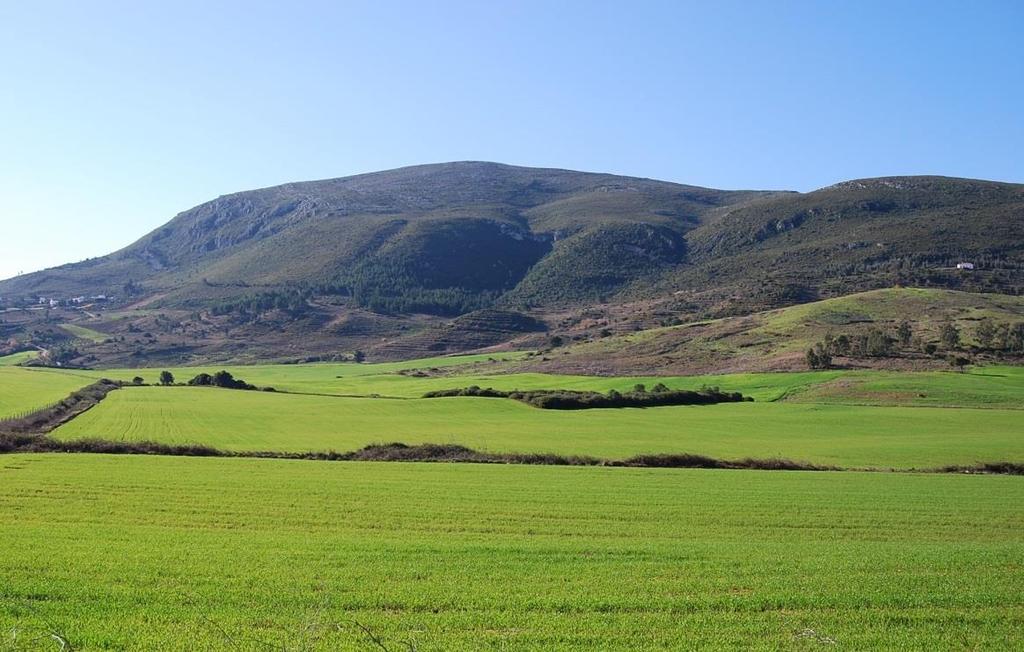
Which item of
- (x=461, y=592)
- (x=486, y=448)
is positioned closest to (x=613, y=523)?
(x=461, y=592)

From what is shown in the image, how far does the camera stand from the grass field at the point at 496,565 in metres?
10.9

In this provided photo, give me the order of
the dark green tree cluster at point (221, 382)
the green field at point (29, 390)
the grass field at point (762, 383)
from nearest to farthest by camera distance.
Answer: the green field at point (29, 390) < the grass field at point (762, 383) < the dark green tree cluster at point (221, 382)

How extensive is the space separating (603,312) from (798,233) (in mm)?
60874

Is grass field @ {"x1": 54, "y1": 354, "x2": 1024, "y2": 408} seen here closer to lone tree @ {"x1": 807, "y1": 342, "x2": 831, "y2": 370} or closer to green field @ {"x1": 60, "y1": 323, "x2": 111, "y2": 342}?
lone tree @ {"x1": 807, "y1": 342, "x2": 831, "y2": 370}

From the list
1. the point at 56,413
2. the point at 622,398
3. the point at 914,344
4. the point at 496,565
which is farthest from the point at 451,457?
the point at 914,344

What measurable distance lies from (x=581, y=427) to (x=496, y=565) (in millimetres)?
38630

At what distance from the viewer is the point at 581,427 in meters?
53.1

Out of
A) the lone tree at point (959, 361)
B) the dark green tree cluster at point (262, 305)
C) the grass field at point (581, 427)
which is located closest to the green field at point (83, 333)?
the dark green tree cluster at point (262, 305)

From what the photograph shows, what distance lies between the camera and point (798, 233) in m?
191

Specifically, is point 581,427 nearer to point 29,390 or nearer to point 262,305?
point 29,390

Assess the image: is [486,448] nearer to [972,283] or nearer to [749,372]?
[749,372]

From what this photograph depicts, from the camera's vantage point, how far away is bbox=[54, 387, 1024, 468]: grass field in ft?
135

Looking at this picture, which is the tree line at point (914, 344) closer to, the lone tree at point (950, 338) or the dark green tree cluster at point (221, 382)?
the lone tree at point (950, 338)

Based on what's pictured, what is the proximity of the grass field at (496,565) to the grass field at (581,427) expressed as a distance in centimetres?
1443
